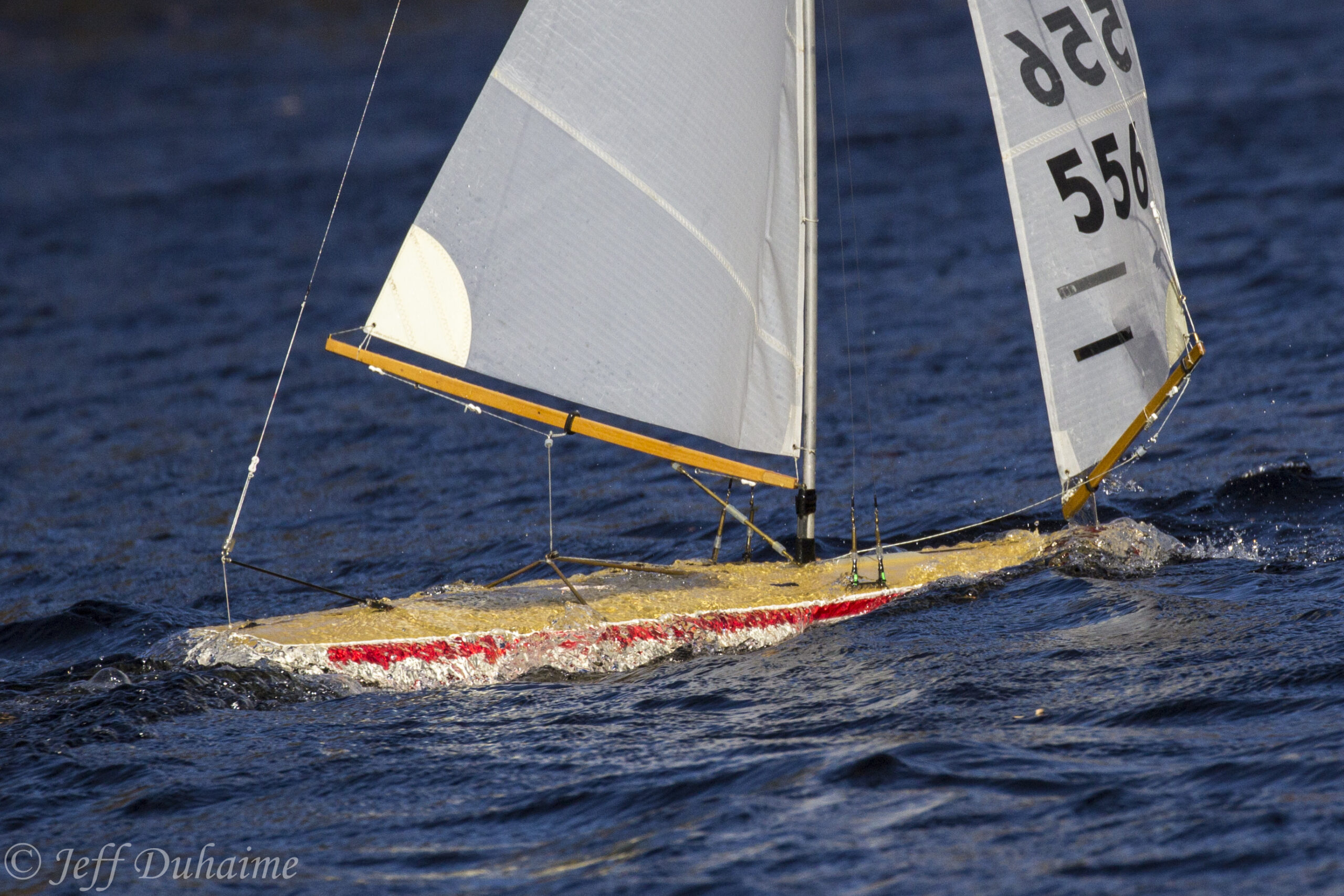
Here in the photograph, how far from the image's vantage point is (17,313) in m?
21.6

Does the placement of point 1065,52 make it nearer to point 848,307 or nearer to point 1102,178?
point 1102,178

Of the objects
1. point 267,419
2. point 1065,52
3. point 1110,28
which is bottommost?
point 267,419

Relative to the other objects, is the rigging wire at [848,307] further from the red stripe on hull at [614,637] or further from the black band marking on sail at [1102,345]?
the black band marking on sail at [1102,345]

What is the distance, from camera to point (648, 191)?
30.3 ft

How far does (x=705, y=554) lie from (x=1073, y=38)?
4.67 meters

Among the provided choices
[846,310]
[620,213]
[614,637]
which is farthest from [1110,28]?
[846,310]

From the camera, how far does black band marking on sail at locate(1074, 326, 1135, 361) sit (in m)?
9.93

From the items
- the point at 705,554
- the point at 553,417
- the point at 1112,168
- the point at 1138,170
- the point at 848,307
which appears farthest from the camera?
the point at 848,307

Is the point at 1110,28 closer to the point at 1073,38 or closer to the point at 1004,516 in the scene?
the point at 1073,38

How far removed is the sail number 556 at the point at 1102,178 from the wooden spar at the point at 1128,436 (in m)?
1.03

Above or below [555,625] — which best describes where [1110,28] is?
above

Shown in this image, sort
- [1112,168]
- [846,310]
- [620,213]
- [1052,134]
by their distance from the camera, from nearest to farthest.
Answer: [620,213], [1052,134], [1112,168], [846,310]

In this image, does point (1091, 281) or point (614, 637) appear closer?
point (614, 637)

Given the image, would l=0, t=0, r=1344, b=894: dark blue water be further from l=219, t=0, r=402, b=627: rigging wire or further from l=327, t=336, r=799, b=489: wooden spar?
l=327, t=336, r=799, b=489: wooden spar
